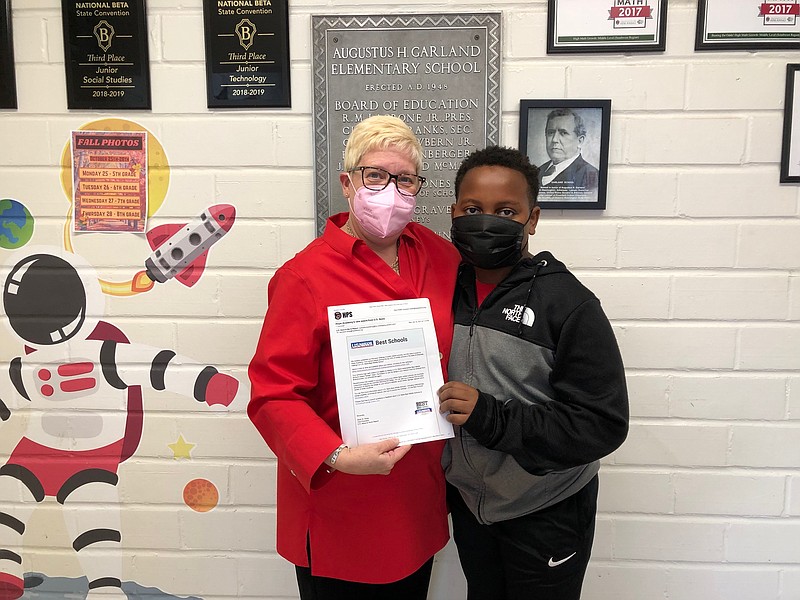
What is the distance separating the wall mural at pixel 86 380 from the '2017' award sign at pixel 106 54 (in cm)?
8

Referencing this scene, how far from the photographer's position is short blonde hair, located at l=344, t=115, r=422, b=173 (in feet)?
3.89

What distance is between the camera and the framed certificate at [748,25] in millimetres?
1517

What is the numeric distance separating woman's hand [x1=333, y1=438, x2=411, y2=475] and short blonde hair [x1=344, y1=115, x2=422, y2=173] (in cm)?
59

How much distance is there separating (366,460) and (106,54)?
137 cm

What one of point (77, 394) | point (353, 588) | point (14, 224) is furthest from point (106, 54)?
point (353, 588)

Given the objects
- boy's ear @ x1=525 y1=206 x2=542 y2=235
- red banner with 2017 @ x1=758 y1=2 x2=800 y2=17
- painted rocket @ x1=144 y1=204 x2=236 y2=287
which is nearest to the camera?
boy's ear @ x1=525 y1=206 x2=542 y2=235

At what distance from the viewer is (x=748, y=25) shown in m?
1.52

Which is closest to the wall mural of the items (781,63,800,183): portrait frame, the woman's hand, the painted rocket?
the painted rocket

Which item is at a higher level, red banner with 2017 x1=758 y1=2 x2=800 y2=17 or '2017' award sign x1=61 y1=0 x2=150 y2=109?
red banner with 2017 x1=758 y1=2 x2=800 y2=17

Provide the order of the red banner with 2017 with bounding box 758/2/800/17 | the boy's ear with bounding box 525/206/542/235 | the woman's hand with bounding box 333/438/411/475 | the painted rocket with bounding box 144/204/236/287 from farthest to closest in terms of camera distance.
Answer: the painted rocket with bounding box 144/204/236/287 < the red banner with 2017 with bounding box 758/2/800/17 < the boy's ear with bounding box 525/206/542/235 < the woman's hand with bounding box 333/438/411/475

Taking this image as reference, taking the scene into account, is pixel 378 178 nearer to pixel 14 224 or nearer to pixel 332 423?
pixel 332 423

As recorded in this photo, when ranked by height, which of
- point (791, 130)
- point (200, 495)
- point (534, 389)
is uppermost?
point (791, 130)

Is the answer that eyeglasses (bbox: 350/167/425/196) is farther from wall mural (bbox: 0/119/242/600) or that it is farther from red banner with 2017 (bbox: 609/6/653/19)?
red banner with 2017 (bbox: 609/6/653/19)

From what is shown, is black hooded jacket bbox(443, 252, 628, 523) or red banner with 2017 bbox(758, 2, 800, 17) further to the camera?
red banner with 2017 bbox(758, 2, 800, 17)
